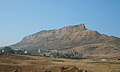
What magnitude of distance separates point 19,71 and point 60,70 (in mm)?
9185

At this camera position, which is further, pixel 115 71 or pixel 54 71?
pixel 115 71

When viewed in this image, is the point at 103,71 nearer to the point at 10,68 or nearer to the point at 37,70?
the point at 37,70

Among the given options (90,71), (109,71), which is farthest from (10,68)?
(109,71)

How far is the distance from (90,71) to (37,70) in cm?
1278

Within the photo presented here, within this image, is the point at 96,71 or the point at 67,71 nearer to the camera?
the point at 67,71

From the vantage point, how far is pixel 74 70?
5706cm

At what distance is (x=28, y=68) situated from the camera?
2402 inches

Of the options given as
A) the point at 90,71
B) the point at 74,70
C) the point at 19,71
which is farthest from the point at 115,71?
the point at 19,71

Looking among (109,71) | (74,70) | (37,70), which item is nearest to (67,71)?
(74,70)

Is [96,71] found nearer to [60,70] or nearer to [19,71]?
[60,70]

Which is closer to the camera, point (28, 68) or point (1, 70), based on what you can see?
point (1, 70)

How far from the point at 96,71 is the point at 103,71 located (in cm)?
168

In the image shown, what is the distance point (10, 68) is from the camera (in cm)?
5934

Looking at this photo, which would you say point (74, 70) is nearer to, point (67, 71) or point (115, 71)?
point (67, 71)
